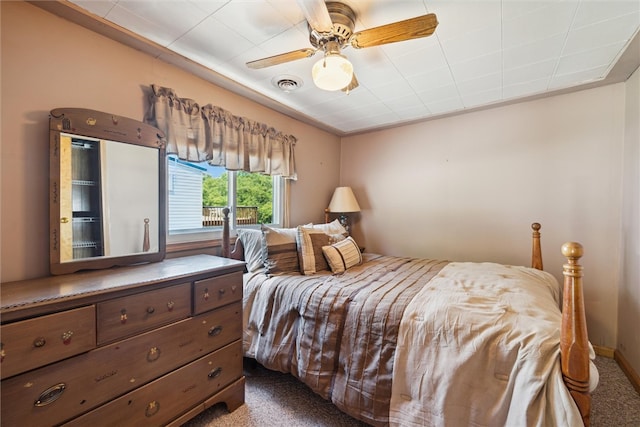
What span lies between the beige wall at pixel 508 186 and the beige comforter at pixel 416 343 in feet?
2.73

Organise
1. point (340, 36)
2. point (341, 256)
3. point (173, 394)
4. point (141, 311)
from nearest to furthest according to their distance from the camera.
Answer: point (141, 311) < point (173, 394) < point (340, 36) < point (341, 256)

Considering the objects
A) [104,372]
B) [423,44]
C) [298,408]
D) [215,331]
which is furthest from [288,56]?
[298,408]

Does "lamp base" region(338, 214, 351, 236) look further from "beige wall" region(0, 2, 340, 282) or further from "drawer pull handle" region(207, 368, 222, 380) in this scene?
"beige wall" region(0, 2, 340, 282)

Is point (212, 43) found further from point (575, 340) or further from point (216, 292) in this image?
point (575, 340)

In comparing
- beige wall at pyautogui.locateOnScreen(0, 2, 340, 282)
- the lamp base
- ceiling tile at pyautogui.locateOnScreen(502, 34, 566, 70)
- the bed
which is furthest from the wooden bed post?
the lamp base

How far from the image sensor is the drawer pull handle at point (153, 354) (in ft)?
4.25

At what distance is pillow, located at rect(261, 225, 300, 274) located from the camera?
7.03 ft

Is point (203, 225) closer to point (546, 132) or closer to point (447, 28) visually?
point (447, 28)

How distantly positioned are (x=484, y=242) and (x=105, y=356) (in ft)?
10.8

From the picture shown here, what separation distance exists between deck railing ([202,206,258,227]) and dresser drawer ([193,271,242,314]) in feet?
2.74

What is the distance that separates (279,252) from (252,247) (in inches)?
11.6

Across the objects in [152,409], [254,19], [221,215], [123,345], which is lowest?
[152,409]

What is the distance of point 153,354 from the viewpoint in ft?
4.30

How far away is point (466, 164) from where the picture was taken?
3.03 meters
